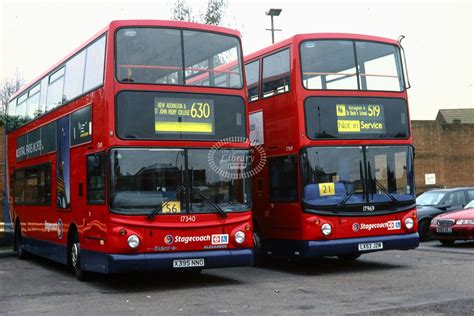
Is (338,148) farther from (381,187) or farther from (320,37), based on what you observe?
(320,37)

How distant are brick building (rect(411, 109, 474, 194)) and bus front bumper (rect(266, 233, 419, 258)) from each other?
23.5 meters

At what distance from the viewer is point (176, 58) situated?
11.6m

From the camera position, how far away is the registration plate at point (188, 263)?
36.3ft

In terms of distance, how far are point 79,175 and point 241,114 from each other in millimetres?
3032

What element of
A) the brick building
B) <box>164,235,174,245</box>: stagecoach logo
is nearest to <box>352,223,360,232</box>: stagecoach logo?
<box>164,235,174,245</box>: stagecoach logo

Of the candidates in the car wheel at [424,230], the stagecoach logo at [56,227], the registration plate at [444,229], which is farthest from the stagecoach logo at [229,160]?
the car wheel at [424,230]

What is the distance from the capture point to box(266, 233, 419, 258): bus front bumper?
1259cm

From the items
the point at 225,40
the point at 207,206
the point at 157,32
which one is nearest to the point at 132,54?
the point at 157,32

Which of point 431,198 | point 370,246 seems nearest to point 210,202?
point 370,246

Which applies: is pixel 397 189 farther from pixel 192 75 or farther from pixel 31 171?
pixel 31 171

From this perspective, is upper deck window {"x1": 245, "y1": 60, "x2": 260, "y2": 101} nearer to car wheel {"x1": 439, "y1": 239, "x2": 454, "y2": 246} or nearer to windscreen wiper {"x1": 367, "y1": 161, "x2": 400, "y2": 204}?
windscreen wiper {"x1": 367, "y1": 161, "x2": 400, "y2": 204}

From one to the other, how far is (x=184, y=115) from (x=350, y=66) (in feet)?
12.1

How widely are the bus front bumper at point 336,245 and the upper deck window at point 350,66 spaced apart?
277 cm

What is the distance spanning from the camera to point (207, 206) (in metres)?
11.4
